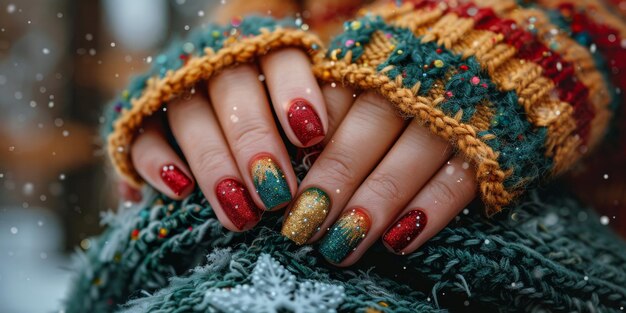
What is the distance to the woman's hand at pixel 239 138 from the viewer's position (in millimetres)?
675

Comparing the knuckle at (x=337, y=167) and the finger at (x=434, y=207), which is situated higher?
the knuckle at (x=337, y=167)

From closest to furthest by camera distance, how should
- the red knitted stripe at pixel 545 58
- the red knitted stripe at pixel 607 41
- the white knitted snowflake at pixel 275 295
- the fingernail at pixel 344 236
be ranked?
the white knitted snowflake at pixel 275 295 → the fingernail at pixel 344 236 → the red knitted stripe at pixel 545 58 → the red knitted stripe at pixel 607 41

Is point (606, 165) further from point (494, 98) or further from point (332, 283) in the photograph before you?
point (332, 283)

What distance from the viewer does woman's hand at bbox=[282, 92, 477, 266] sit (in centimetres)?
66

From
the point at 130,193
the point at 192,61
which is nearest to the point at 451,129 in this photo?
the point at 192,61

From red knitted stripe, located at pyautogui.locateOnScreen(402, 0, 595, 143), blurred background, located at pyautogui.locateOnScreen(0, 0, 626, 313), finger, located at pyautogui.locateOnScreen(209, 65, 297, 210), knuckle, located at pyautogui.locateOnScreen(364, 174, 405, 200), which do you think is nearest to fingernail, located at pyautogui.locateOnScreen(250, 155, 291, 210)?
finger, located at pyautogui.locateOnScreen(209, 65, 297, 210)

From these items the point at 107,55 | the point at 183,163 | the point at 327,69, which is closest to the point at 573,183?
the point at 327,69

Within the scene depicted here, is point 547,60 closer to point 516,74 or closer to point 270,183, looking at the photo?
point 516,74

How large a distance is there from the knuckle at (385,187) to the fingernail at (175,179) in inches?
10.0

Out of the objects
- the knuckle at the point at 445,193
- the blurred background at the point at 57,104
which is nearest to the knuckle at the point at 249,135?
the knuckle at the point at 445,193

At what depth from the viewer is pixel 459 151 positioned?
67cm

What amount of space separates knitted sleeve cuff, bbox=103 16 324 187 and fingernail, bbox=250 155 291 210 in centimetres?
16

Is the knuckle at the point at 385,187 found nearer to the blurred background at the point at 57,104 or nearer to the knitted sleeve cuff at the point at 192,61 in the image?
the knitted sleeve cuff at the point at 192,61

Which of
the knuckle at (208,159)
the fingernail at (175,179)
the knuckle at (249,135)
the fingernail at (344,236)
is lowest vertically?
the fingernail at (344,236)
